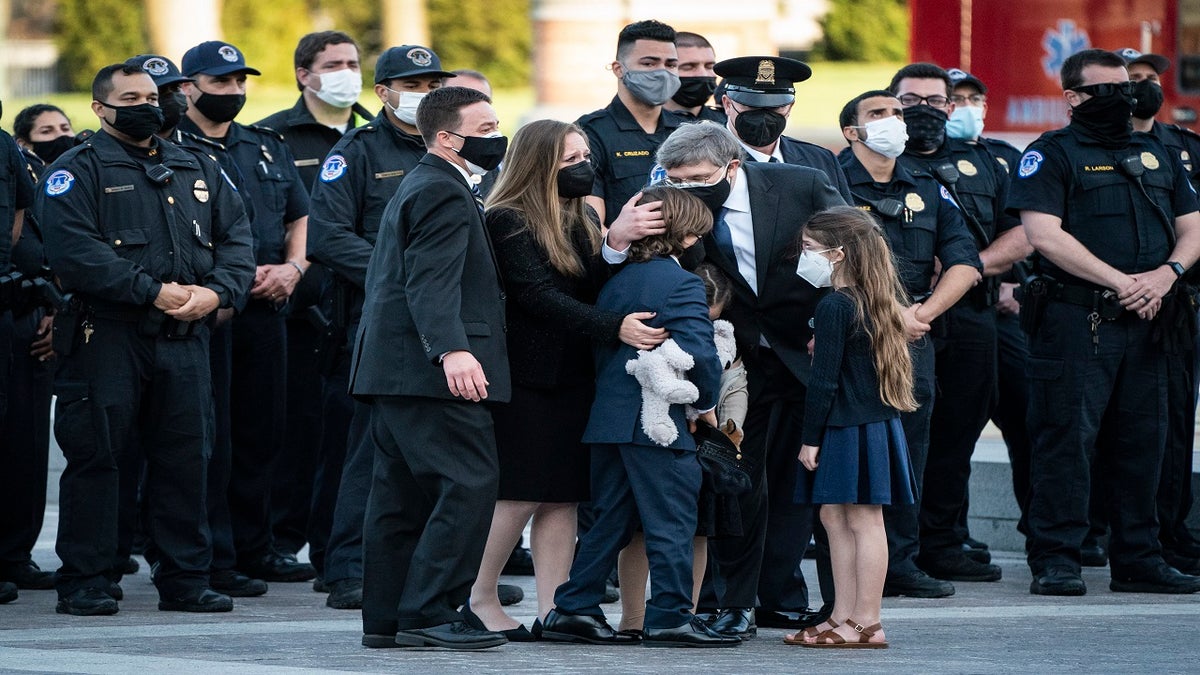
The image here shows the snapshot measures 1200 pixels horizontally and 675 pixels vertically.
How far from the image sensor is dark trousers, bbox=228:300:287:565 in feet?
29.6

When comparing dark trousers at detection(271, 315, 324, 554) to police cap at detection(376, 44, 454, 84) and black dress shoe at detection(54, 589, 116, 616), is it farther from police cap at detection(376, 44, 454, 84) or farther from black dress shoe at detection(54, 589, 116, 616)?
black dress shoe at detection(54, 589, 116, 616)

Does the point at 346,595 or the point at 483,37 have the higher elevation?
the point at 483,37

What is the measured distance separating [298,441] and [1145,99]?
442 centimetres

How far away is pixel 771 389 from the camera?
7.04m

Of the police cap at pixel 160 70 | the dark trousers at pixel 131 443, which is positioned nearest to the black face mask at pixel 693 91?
the police cap at pixel 160 70

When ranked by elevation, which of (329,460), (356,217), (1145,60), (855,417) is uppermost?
(1145,60)

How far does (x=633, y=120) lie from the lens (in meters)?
8.54

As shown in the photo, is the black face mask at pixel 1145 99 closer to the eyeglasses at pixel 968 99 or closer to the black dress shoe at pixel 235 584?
the eyeglasses at pixel 968 99

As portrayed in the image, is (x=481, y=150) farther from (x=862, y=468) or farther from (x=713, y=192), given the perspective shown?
(x=862, y=468)

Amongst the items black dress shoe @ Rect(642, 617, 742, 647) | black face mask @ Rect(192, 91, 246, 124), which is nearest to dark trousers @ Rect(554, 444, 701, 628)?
black dress shoe @ Rect(642, 617, 742, 647)

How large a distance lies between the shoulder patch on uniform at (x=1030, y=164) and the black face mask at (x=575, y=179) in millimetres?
2739

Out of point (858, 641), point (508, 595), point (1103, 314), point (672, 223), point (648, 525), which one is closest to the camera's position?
point (648, 525)

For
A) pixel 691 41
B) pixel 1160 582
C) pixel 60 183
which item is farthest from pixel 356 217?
pixel 1160 582

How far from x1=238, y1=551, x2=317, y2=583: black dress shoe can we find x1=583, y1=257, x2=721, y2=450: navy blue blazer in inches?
117
